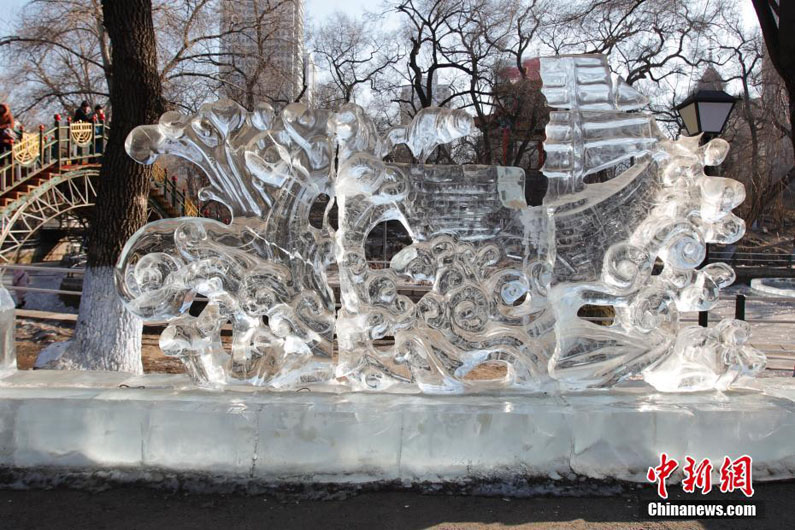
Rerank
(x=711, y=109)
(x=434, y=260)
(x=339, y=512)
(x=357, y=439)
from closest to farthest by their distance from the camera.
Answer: (x=339, y=512) → (x=357, y=439) → (x=434, y=260) → (x=711, y=109)

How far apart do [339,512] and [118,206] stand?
4.94 meters

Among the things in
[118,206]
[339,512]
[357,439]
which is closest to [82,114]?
[118,206]

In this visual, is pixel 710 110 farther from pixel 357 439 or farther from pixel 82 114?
pixel 82 114

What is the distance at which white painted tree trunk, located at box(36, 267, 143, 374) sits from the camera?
663cm

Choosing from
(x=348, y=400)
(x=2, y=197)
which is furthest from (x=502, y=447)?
(x=2, y=197)

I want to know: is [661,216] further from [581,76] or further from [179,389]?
[179,389]

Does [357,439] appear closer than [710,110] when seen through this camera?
Yes

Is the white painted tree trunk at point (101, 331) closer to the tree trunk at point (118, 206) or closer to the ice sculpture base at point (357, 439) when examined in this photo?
the tree trunk at point (118, 206)

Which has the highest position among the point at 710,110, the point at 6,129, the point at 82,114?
the point at 82,114

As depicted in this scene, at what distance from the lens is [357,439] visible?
3.29 m

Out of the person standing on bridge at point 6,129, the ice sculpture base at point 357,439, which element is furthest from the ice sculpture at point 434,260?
the person standing on bridge at point 6,129

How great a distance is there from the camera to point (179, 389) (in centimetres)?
356

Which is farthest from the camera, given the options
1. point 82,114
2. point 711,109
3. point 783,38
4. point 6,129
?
point 82,114

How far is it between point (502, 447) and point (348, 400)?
0.84 metres
